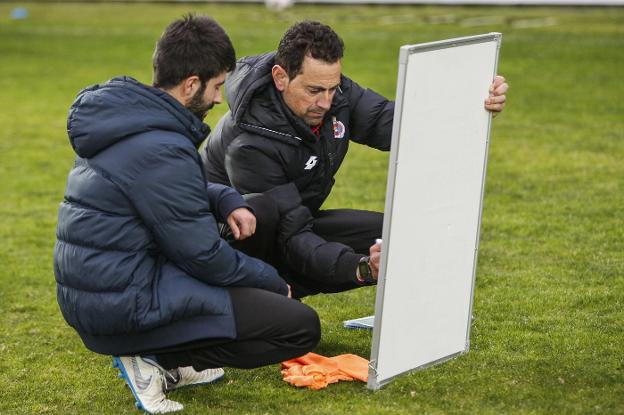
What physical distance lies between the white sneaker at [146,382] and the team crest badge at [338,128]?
1.53 metres

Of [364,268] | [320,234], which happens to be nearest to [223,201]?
[364,268]

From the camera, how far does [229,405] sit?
5.15 metres

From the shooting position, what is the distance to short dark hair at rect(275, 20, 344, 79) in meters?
5.27

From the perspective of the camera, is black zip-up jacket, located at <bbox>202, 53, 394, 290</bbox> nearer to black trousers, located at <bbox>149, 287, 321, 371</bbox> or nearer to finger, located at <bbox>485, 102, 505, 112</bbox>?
black trousers, located at <bbox>149, 287, 321, 371</bbox>

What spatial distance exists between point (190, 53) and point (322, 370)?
169 centimetres

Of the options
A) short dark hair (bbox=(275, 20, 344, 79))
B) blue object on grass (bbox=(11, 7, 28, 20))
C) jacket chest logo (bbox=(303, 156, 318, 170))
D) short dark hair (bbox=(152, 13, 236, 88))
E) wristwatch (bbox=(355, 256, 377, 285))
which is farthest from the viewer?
blue object on grass (bbox=(11, 7, 28, 20))

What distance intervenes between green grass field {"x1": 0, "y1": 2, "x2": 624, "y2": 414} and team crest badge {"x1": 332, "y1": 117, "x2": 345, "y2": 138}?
1.16m

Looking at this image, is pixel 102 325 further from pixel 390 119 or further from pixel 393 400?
pixel 390 119

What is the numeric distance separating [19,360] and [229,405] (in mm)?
1515

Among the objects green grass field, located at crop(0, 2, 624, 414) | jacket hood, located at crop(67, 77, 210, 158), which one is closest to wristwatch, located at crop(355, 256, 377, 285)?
green grass field, located at crop(0, 2, 624, 414)

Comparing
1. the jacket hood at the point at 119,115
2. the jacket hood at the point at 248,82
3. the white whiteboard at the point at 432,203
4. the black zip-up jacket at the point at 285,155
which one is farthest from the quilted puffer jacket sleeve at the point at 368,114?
the jacket hood at the point at 119,115

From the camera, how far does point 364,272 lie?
5184 mm

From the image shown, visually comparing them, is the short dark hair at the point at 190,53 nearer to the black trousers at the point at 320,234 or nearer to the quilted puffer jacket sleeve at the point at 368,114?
the black trousers at the point at 320,234

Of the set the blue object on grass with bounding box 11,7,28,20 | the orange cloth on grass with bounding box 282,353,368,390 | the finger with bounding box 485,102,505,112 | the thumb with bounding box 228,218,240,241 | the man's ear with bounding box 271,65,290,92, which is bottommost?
the orange cloth on grass with bounding box 282,353,368,390
